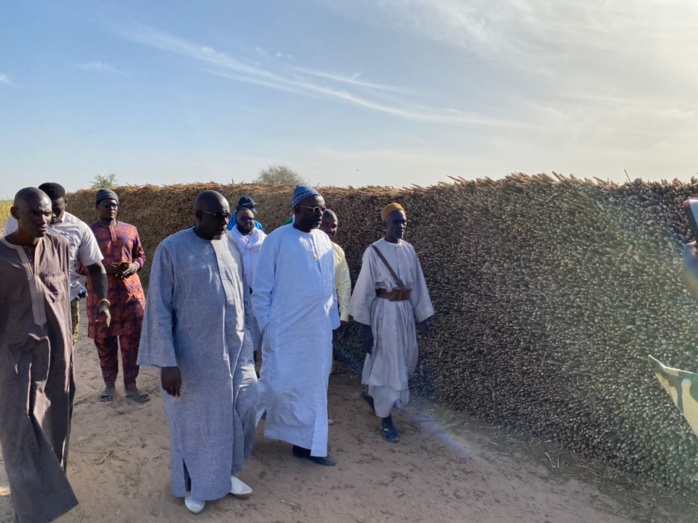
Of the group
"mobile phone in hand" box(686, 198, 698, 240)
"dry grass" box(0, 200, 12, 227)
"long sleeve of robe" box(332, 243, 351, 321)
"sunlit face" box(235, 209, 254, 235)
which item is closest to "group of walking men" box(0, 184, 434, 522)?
"long sleeve of robe" box(332, 243, 351, 321)

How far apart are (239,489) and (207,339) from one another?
1114 mm

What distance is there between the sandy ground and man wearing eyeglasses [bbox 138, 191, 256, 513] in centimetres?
33

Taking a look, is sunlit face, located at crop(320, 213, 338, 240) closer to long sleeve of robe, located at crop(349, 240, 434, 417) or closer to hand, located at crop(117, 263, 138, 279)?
long sleeve of robe, located at crop(349, 240, 434, 417)

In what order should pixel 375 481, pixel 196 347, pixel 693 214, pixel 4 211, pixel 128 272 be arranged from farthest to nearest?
1. pixel 4 211
2. pixel 128 272
3. pixel 375 481
4. pixel 196 347
5. pixel 693 214

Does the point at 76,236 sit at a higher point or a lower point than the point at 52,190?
lower

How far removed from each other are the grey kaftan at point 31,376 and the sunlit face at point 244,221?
222cm

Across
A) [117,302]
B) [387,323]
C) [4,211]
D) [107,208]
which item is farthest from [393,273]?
[4,211]

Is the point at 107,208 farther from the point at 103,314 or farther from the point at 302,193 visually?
the point at 302,193

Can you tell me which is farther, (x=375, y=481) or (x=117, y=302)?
(x=117, y=302)

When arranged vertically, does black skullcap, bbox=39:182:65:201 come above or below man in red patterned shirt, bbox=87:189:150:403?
above

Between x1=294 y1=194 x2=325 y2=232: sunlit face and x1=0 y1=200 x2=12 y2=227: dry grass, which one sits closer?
x1=294 y1=194 x2=325 y2=232: sunlit face

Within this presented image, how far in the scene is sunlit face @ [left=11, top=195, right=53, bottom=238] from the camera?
2984 mm

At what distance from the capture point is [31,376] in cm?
302

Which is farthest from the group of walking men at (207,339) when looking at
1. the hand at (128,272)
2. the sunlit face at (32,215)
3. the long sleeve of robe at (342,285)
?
the hand at (128,272)
